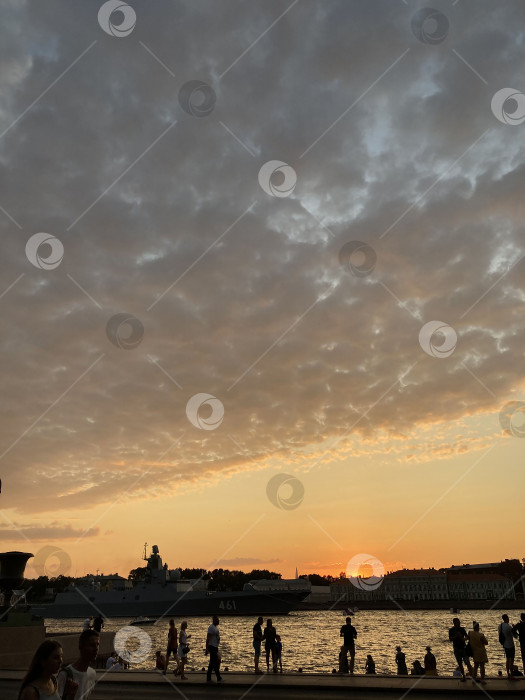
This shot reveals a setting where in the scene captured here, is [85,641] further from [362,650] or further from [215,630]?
[362,650]

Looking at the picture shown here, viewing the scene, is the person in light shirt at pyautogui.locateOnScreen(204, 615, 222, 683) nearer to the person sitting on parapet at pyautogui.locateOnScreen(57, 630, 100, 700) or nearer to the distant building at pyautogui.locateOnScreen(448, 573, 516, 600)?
the person sitting on parapet at pyautogui.locateOnScreen(57, 630, 100, 700)

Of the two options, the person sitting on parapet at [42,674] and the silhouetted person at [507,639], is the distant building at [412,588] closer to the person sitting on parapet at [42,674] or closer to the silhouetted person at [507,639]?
the silhouetted person at [507,639]

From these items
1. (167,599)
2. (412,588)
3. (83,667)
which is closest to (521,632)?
(83,667)

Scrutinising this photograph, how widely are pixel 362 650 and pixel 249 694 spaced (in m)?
47.3

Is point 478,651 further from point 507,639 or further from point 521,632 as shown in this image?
point 521,632

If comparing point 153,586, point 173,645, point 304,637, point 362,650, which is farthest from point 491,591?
point 173,645

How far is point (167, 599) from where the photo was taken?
101625 millimetres

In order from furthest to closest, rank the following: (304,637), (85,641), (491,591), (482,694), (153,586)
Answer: (491,591)
(153,586)
(304,637)
(482,694)
(85,641)

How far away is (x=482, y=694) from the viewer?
12.7 meters

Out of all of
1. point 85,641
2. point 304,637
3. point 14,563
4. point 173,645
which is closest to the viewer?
point 85,641

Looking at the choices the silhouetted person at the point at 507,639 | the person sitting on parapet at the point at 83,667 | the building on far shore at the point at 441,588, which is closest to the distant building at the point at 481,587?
the building on far shore at the point at 441,588

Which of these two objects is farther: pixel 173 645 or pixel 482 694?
pixel 173 645

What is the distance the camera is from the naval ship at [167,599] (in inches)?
4011

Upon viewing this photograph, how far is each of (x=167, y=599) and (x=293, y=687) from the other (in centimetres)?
9539
